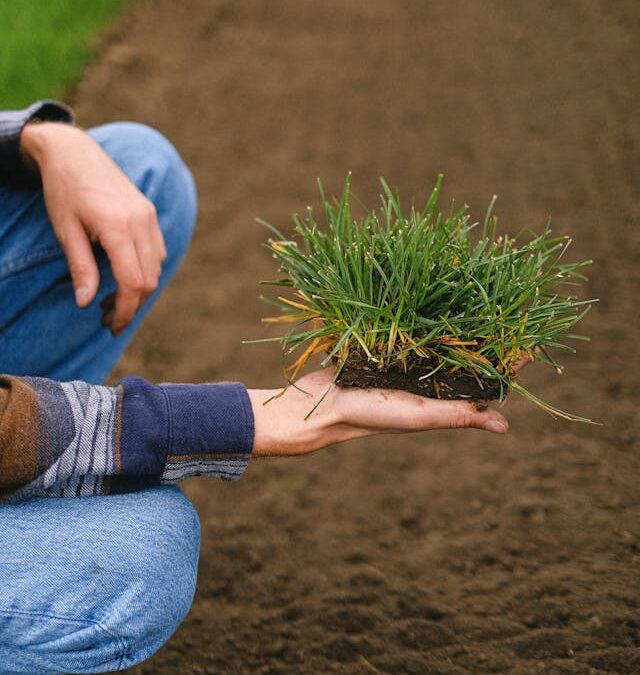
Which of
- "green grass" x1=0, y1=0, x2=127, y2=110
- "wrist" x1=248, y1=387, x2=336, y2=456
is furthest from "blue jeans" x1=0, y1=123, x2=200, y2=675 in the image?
"green grass" x1=0, y1=0, x2=127, y2=110

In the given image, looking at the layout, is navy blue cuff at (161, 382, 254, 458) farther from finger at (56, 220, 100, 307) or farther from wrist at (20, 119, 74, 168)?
wrist at (20, 119, 74, 168)

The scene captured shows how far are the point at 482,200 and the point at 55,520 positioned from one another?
2178 millimetres

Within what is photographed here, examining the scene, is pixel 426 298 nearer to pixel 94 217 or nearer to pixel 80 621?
pixel 94 217

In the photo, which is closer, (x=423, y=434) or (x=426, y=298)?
(x=426, y=298)

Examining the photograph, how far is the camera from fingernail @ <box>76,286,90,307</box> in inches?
58.5

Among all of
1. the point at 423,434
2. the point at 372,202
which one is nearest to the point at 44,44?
the point at 372,202

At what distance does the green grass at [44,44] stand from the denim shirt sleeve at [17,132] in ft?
5.48

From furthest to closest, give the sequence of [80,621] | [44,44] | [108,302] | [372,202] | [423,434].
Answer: [44,44] → [372,202] → [423,434] → [108,302] → [80,621]

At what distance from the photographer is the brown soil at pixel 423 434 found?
160 centimetres

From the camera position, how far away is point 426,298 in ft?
4.42

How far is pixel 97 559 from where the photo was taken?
121 cm

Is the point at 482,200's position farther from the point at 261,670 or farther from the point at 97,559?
the point at 97,559

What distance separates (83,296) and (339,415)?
1.84 feet

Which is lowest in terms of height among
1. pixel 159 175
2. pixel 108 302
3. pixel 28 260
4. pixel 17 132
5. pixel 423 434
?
pixel 423 434
